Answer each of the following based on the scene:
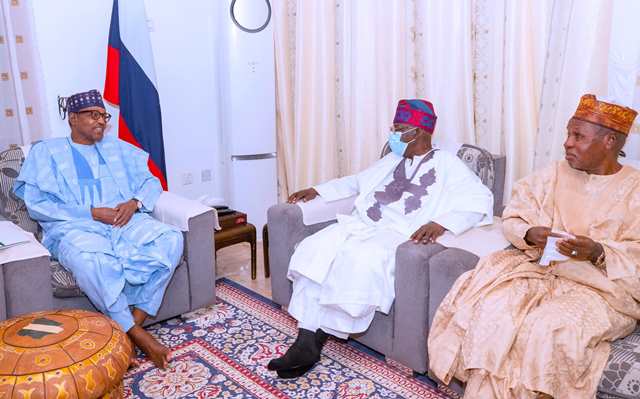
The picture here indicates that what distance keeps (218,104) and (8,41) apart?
1.48 meters

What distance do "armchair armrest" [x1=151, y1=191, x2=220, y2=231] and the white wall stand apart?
41.6 inches

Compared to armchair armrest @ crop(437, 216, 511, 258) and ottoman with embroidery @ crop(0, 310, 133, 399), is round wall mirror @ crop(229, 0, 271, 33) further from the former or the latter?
ottoman with embroidery @ crop(0, 310, 133, 399)

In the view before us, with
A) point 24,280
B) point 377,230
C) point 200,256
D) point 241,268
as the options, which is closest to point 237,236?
point 241,268

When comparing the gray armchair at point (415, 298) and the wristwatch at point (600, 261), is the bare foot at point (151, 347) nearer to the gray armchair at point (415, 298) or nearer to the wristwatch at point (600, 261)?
the gray armchair at point (415, 298)

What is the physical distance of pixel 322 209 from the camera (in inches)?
113

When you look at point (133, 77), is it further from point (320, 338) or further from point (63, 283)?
point (320, 338)

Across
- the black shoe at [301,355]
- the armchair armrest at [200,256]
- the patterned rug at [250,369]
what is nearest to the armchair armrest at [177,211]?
the armchair armrest at [200,256]

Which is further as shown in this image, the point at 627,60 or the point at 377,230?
the point at 377,230

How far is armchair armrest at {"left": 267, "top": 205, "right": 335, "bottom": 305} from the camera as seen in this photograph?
2.78 meters

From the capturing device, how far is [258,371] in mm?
2389

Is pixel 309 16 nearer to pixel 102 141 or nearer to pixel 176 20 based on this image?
pixel 176 20

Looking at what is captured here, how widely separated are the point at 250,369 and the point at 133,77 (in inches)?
79.7

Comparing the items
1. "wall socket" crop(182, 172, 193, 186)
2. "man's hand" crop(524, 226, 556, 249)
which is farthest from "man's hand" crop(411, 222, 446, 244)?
"wall socket" crop(182, 172, 193, 186)

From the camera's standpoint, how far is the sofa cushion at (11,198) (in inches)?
107
